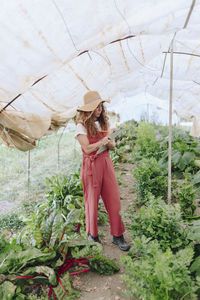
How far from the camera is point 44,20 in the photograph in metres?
1.85

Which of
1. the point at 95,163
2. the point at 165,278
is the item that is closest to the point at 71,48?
the point at 95,163

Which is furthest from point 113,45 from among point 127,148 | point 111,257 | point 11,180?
point 127,148

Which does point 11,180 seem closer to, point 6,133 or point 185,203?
point 6,133

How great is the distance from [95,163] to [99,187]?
302 mm

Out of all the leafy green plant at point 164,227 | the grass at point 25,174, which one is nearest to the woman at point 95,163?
the leafy green plant at point 164,227

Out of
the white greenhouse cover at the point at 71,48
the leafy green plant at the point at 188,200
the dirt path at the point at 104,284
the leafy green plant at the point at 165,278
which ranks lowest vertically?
the dirt path at the point at 104,284

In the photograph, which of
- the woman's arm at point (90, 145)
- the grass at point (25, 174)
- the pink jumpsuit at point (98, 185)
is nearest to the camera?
the woman's arm at point (90, 145)

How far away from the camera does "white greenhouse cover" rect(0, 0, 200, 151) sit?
184 cm

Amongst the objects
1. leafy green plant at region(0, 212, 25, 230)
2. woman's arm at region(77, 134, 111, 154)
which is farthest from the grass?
woman's arm at region(77, 134, 111, 154)

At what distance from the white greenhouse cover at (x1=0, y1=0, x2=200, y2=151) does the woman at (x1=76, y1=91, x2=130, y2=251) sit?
1.96 ft

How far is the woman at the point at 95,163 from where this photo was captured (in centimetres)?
276

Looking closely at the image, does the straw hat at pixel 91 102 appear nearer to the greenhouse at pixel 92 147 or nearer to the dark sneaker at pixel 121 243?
the greenhouse at pixel 92 147

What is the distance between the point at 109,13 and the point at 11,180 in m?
6.31

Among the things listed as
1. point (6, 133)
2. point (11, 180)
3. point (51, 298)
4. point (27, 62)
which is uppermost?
point (27, 62)
